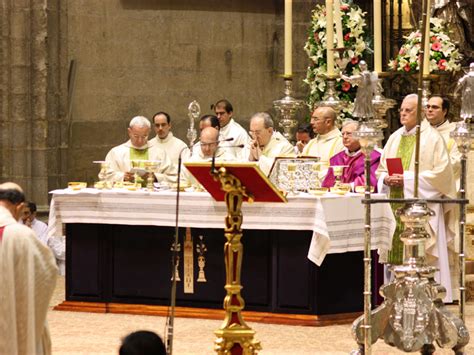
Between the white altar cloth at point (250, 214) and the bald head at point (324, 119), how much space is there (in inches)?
56.3

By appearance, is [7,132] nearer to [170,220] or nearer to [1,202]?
[170,220]

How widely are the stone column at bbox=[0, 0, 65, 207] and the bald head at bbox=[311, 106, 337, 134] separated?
430 cm

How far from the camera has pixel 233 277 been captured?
8469mm

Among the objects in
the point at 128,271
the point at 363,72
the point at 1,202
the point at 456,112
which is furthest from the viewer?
the point at 456,112

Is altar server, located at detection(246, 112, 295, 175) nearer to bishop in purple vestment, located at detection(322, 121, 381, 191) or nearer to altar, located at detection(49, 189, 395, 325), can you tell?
bishop in purple vestment, located at detection(322, 121, 381, 191)

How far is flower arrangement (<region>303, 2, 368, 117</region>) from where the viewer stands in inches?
605

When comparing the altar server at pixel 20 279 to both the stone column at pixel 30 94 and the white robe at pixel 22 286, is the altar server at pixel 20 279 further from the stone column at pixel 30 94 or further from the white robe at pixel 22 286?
the stone column at pixel 30 94

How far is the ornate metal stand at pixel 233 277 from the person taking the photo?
8.35 metres

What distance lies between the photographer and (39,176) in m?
15.5

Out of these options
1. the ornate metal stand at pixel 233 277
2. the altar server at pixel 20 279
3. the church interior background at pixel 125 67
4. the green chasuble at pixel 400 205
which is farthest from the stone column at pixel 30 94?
the altar server at pixel 20 279

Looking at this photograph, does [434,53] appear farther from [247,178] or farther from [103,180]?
[247,178]

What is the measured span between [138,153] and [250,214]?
2.61 m

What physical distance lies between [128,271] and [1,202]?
4.68 m

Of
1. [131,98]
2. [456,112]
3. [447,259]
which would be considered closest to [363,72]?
[447,259]
